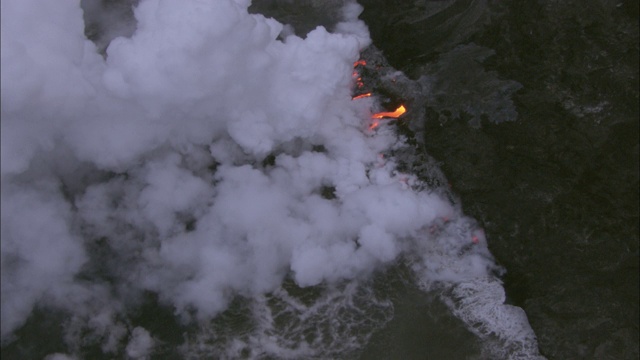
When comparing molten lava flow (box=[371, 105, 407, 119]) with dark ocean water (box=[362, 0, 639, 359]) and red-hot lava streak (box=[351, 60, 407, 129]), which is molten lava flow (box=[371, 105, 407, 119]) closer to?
red-hot lava streak (box=[351, 60, 407, 129])

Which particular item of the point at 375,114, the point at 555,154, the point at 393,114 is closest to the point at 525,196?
the point at 555,154

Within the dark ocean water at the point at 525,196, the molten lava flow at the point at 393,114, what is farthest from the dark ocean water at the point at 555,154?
the molten lava flow at the point at 393,114

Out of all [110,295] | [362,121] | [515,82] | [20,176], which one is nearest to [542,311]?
[515,82]

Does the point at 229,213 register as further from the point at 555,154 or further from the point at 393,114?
the point at 555,154

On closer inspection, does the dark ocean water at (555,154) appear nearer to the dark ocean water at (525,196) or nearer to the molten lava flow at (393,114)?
the dark ocean water at (525,196)

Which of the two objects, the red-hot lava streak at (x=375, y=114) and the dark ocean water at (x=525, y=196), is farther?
the red-hot lava streak at (x=375, y=114)

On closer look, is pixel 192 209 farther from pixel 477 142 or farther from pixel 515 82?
pixel 515 82

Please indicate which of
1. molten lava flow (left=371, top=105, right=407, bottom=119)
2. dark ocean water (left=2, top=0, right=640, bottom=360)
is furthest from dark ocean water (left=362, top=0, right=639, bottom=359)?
molten lava flow (left=371, top=105, right=407, bottom=119)
